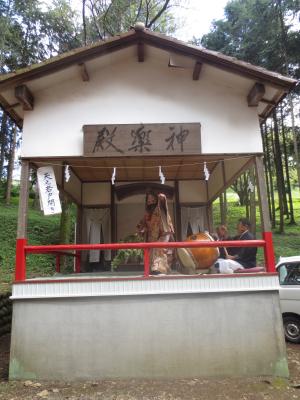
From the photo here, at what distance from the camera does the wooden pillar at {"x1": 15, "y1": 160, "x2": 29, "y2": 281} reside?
560 cm

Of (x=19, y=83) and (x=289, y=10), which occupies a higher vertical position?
(x=289, y=10)

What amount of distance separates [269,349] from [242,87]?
4.52 meters

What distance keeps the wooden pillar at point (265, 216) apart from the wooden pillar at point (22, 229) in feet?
13.1

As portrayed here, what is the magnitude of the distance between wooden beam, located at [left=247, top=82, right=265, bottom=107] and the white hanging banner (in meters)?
3.89

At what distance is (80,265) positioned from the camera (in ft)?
32.7

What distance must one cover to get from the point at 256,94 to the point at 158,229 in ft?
10.0

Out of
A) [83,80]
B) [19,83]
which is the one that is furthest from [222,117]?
[19,83]

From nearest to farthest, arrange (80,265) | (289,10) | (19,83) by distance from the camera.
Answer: (19,83) → (80,265) → (289,10)

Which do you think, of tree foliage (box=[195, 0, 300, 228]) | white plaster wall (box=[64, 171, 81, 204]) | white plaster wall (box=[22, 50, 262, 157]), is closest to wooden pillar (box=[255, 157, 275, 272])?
white plaster wall (box=[22, 50, 262, 157])

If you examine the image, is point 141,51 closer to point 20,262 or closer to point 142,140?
point 142,140

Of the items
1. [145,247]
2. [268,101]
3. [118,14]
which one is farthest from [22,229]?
[118,14]

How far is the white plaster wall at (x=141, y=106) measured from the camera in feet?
20.4

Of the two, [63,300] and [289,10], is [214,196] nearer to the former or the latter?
[63,300]

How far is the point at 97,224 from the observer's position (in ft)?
33.5
